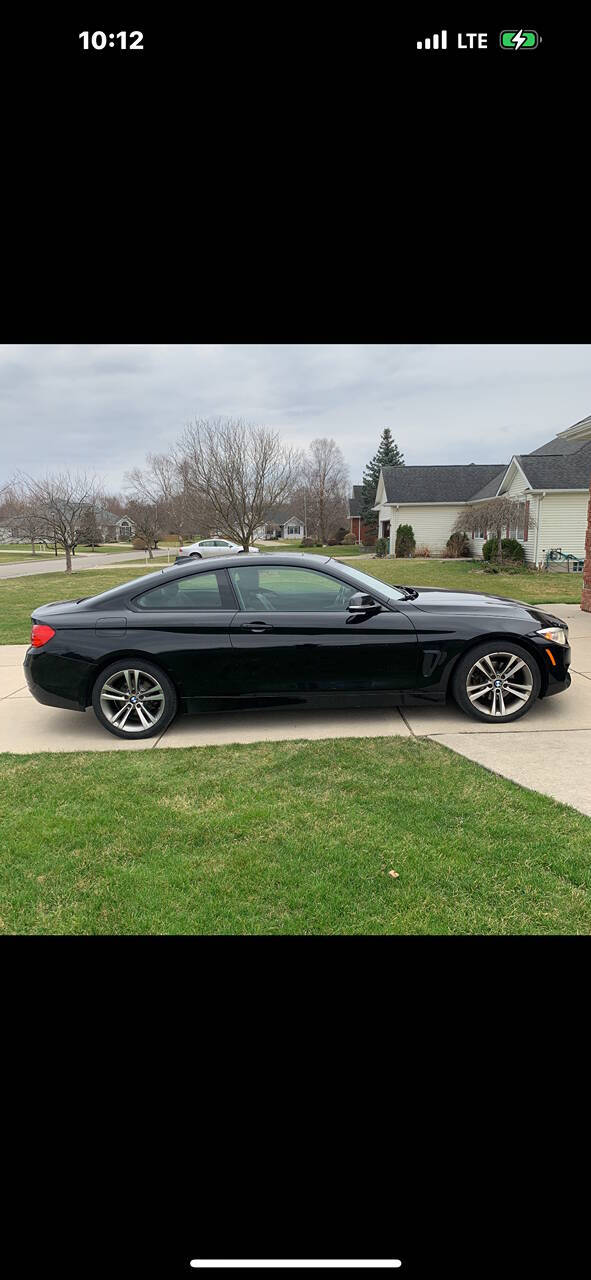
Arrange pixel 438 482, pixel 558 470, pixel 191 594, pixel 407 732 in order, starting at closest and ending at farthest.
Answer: pixel 407 732 → pixel 191 594 → pixel 558 470 → pixel 438 482

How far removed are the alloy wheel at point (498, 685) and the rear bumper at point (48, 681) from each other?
9.71 feet

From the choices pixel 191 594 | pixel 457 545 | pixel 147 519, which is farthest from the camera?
pixel 147 519

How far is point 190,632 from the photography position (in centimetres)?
459

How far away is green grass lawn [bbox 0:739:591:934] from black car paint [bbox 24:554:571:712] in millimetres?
707

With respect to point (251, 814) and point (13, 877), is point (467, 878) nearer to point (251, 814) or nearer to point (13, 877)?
point (251, 814)

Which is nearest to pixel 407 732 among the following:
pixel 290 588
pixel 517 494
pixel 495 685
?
pixel 495 685

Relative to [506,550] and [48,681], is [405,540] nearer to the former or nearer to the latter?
[506,550]

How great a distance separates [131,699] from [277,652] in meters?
1.15

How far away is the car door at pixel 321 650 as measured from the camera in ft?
15.0
